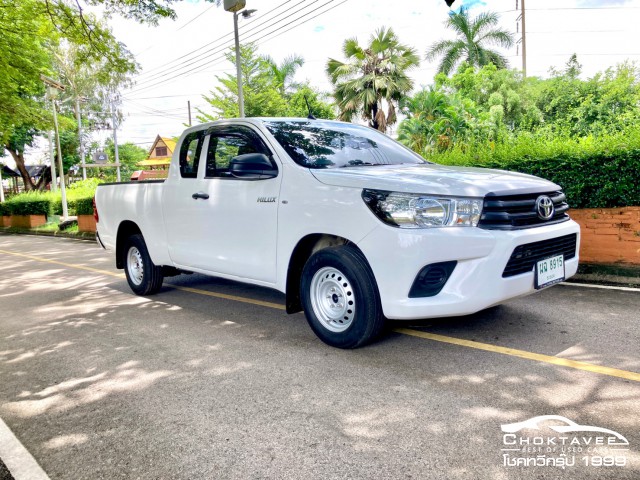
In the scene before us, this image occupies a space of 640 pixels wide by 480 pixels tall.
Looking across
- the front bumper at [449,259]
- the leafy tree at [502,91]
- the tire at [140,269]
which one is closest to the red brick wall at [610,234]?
the front bumper at [449,259]

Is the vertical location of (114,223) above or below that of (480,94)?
below

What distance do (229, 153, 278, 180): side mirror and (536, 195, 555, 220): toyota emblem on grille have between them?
217 centimetres

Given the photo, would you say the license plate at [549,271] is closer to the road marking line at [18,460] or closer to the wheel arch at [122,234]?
the road marking line at [18,460]

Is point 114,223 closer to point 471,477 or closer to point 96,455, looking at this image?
point 96,455

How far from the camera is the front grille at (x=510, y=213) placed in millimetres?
3592

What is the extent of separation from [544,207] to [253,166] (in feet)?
8.03

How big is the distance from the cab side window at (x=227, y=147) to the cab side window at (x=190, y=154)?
24 cm

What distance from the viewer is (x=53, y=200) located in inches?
1035

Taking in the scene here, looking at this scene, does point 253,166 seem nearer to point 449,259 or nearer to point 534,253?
point 449,259

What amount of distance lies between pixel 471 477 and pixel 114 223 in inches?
235

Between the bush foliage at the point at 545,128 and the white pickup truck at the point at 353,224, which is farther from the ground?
the bush foliage at the point at 545,128

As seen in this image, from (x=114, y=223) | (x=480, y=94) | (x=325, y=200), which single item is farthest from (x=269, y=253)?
(x=480, y=94)
